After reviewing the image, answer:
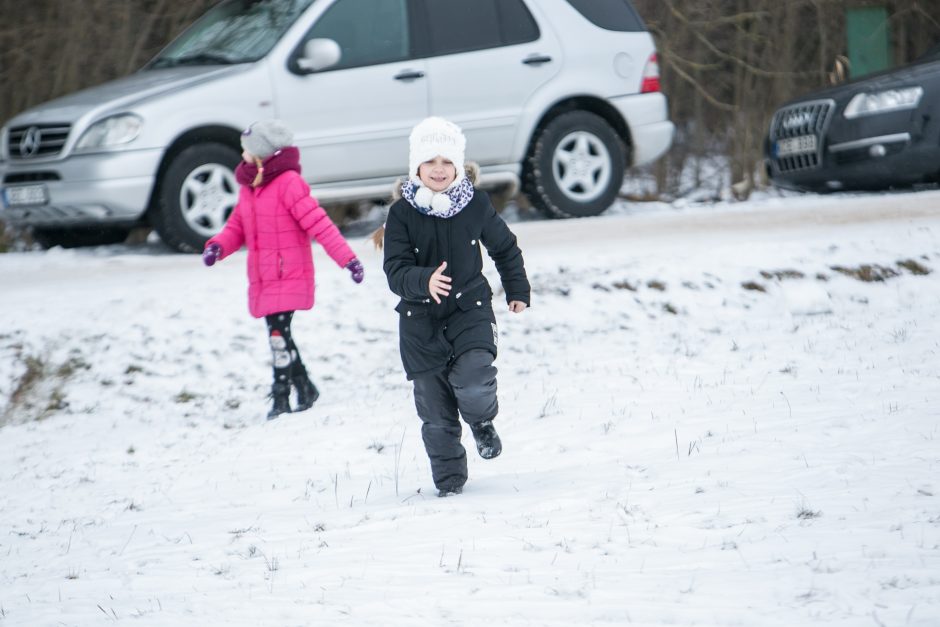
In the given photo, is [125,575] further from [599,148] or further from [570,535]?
[599,148]

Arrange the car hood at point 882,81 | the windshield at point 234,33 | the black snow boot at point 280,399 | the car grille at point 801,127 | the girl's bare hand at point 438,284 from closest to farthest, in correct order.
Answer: the girl's bare hand at point 438,284 → the black snow boot at point 280,399 → the windshield at point 234,33 → the car hood at point 882,81 → the car grille at point 801,127

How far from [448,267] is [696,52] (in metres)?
10.7

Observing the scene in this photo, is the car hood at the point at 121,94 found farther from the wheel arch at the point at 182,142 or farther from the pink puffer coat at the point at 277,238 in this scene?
the pink puffer coat at the point at 277,238

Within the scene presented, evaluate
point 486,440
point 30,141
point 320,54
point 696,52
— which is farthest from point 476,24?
point 486,440

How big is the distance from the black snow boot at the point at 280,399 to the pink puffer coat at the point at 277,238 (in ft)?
1.35

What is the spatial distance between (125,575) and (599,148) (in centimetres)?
706

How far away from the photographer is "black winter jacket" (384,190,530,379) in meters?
4.99

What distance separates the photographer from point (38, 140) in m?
9.67

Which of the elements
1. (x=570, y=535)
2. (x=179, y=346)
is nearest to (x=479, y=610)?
(x=570, y=535)

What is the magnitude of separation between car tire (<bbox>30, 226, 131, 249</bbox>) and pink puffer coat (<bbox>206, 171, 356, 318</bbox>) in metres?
4.19

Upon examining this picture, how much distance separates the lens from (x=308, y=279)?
6.80m

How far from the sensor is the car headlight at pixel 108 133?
936 cm

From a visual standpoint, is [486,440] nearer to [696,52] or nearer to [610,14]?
[610,14]

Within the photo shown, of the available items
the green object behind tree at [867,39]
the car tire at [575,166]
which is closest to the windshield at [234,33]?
the car tire at [575,166]
